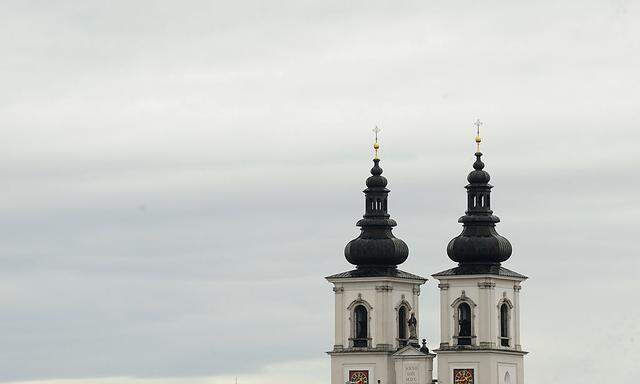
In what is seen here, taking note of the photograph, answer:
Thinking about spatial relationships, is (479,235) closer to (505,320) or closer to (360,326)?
(505,320)

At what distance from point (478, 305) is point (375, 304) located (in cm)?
475

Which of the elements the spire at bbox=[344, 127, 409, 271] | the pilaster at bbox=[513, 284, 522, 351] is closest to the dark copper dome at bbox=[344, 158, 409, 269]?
the spire at bbox=[344, 127, 409, 271]

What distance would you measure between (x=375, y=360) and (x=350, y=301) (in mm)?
2933

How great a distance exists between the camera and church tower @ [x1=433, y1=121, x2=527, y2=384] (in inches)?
4879

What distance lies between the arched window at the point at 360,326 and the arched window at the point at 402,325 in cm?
141

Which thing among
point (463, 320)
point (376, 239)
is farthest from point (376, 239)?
point (463, 320)

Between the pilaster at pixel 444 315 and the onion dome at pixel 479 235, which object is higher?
the onion dome at pixel 479 235

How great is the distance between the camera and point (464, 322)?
124688mm

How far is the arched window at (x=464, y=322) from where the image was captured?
408ft

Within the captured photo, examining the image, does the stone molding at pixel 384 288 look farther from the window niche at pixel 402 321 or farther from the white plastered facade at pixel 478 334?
the white plastered facade at pixel 478 334

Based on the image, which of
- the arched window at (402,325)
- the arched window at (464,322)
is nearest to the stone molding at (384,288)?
the arched window at (402,325)

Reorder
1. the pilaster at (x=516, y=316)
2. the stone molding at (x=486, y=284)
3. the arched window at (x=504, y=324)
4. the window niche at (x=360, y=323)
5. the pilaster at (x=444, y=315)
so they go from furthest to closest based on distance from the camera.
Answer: the window niche at (x=360, y=323), the pilaster at (x=516, y=316), the arched window at (x=504, y=324), the pilaster at (x=444, y=315), the stone molding at (x=486, y=284)

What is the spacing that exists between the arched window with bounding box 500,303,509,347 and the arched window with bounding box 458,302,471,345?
1.51 m

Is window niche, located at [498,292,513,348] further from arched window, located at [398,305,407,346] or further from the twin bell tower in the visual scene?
arched window, located at [398,305,407,346]
